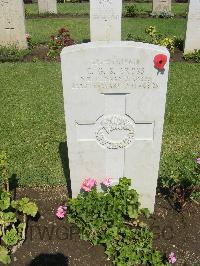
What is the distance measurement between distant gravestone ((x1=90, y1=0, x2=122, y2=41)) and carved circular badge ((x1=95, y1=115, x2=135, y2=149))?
6951 millimetres

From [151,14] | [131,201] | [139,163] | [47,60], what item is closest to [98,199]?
[131,201]

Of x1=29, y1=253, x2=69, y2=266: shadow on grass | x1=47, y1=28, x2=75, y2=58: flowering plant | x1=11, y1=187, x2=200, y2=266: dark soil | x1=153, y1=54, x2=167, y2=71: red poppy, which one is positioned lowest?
x1=29, y1=253, x2=69, y2=266: shadow on grass

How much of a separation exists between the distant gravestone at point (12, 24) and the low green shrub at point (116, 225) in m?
8.22

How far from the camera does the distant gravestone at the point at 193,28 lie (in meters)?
9.82

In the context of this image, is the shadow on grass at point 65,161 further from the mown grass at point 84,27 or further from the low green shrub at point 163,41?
the mown grass at point 84,27

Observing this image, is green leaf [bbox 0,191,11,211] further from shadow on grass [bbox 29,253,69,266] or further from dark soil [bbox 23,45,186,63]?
dark soil [bbox 23,45,186,63]

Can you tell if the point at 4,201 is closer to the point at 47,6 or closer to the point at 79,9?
the point at 47,6

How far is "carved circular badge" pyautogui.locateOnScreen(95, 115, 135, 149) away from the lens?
344cm

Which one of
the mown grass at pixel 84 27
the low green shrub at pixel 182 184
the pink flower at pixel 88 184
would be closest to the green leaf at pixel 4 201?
the pink flower at pixel 88 184

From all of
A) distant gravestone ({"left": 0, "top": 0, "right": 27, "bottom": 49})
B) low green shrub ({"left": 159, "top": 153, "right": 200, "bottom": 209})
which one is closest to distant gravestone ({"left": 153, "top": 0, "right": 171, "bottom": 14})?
distant gravestone ({"left": 0, "top": 0, "right": 27, "bottom": 49})

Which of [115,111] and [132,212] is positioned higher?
[115,111]

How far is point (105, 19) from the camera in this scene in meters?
9.99

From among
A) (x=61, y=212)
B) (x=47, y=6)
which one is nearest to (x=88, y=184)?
(x=61, y=212)

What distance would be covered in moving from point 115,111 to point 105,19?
7.29 metres
